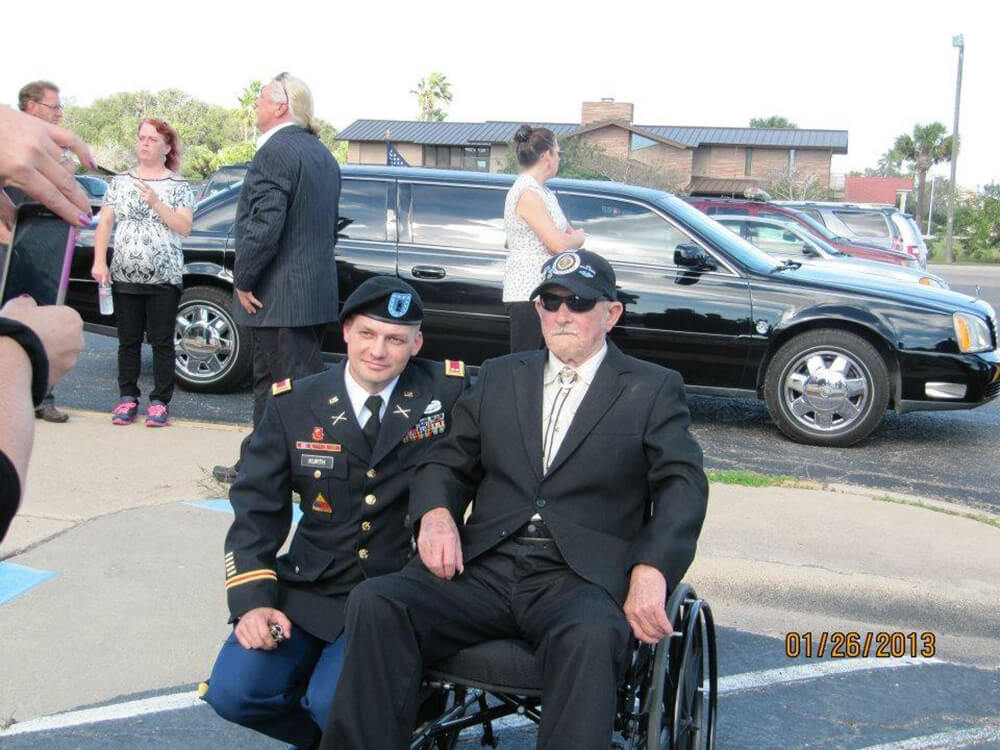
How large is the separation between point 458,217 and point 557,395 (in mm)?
5105

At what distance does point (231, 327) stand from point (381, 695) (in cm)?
615

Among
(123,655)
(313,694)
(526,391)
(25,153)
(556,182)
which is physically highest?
(556,182)

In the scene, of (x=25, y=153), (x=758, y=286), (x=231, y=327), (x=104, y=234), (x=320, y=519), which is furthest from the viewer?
(x=231, y=327)

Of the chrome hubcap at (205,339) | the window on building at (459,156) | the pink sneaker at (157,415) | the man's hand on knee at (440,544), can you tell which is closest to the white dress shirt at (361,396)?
the man's hand on knee at (440,544)

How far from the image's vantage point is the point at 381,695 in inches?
111

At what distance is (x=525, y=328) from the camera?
6.55 metres

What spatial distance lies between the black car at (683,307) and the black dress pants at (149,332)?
1.24 meters

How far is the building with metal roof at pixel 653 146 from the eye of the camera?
55.8 meters

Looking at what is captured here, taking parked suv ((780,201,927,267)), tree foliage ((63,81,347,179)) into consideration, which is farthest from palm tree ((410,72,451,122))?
parked suv ((780,201,927,267))

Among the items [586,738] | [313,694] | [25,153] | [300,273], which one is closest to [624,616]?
[586,738]

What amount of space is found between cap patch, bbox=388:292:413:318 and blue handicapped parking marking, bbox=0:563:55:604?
2.33 m

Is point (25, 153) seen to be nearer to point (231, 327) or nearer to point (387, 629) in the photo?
point (387, 629)

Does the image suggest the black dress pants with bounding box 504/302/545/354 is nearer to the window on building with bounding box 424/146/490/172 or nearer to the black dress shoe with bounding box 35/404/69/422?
the black dress shoe with bounding box 35/404/69/422
